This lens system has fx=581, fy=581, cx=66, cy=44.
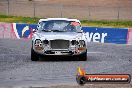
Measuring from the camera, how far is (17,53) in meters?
23.5

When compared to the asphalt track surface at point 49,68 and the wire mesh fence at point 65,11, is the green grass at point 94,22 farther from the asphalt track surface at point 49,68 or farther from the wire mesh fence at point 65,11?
the asphalt track surface at point 49,68

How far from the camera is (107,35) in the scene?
3281cm

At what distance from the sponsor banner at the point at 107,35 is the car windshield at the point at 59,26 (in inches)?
442

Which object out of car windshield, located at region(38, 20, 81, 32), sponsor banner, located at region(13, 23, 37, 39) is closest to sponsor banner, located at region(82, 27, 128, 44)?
sponsor banner, located at region(13, 23, 37, 39)

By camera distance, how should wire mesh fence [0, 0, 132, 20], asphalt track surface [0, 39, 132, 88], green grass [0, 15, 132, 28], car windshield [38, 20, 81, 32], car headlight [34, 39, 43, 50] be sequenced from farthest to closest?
wire mesh fence [0, 0, 132, 20] < green grass [0, 15, 132, 28] < car windshield [38, 20, 81, 32] < car headlight [34, 39, 43, 50] < asphalt track surface [0, 39, 132, 88]

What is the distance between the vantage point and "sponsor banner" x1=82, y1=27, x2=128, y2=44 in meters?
32.4

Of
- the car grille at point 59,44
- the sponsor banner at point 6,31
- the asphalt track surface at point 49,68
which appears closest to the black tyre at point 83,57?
the asphalt track surface at point 49,68

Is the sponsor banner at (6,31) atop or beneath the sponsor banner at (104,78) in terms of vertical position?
beneath

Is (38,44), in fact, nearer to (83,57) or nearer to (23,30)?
(83,57)

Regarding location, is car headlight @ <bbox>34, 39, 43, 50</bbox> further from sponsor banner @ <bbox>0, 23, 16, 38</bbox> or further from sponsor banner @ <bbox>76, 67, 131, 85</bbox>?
sponsor banner @ <bbox>0, 23, 16, 38</bbox>

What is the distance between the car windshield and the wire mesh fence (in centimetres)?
3079

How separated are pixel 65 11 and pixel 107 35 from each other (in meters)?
25.3

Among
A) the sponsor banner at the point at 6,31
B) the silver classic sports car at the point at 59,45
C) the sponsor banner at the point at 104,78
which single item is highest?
the sponsor banner at the point at 104,78

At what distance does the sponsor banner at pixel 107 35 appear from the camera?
3241cm
